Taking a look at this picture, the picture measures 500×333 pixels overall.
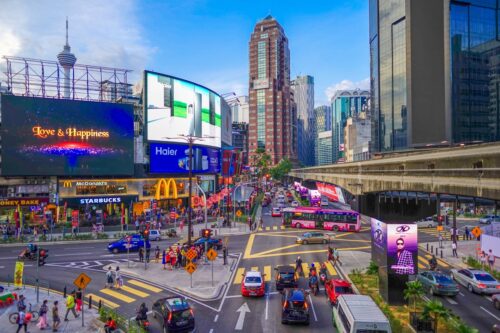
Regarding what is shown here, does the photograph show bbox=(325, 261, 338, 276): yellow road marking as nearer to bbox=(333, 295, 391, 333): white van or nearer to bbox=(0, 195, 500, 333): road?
bbox=(0, 195, 500, 333): road

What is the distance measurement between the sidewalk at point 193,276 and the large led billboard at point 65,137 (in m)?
36.7

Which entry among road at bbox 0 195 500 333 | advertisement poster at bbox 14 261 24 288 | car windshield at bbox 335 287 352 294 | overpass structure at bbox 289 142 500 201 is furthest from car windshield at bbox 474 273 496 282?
advertisement poster at bbox 14 261 24 288

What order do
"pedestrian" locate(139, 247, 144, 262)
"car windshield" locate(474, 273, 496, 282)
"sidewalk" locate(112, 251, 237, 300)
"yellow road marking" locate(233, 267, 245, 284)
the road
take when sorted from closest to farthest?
the road → "car windshield" locate(474, 273, 496, 282) → "sidewalk" locate(112, 251, 237, 300) → "yellow road marking" locate(233, 267, 245, 284) → "pedestrian" locate(139, 247, 144, 262)

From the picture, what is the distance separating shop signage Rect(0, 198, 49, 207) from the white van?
5767cm

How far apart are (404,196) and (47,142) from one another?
55644 mm

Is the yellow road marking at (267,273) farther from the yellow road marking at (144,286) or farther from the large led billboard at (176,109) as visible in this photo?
the large led billboard at (176,109)

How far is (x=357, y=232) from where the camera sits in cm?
5097

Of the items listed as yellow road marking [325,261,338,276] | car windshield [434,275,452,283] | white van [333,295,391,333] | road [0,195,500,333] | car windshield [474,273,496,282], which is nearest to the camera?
white van [333,295,391,333]

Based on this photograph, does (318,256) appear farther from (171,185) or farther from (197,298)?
(171,185)

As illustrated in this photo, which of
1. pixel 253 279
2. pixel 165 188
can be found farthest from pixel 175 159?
pixel 253 279

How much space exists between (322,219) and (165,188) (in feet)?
116

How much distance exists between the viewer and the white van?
14406 mm

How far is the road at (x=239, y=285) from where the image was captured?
65.0 feet

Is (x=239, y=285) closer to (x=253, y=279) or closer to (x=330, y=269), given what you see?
(x=253, y=279)
